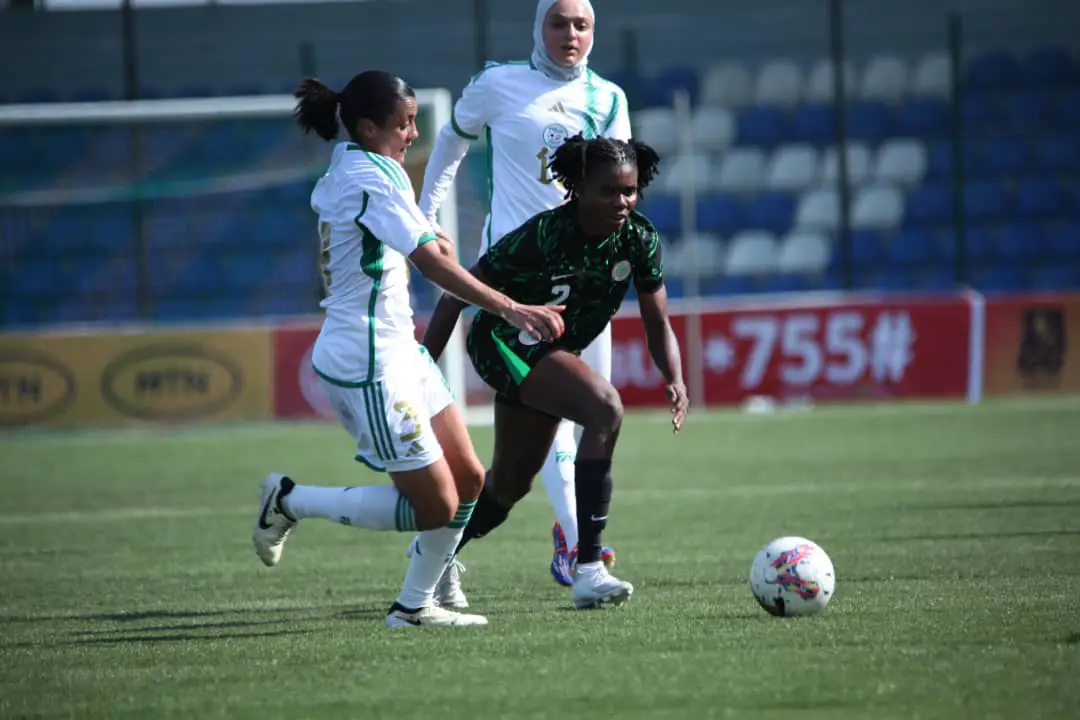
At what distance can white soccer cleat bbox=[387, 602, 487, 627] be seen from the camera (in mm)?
5781

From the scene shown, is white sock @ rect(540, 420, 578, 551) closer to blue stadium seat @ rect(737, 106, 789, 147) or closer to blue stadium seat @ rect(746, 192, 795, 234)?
blue stadium seat @ rect(746, 192, 795, 234)

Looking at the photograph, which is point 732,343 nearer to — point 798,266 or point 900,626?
point 798,266

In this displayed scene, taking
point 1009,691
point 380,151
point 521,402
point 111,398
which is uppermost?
point 380,151

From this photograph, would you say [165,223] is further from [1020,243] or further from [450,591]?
[450,591]

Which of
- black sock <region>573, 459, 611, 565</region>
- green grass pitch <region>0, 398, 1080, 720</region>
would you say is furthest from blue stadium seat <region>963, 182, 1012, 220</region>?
black sock <region>573, 459, 611, 565</region>

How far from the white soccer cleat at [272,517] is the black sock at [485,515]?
31.7 inches

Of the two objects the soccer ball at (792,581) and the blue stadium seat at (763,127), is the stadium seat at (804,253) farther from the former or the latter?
the soccer ball at (792,581)

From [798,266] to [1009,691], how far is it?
17334 mm

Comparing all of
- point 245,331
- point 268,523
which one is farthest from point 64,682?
point 245,331

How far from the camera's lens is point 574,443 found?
7.16 metres

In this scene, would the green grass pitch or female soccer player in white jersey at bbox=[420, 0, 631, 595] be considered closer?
the green grass pitch

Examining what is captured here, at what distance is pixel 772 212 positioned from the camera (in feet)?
73.5

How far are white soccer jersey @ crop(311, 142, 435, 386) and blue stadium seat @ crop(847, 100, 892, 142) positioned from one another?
1820cm

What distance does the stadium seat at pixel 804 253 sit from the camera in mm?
21344
